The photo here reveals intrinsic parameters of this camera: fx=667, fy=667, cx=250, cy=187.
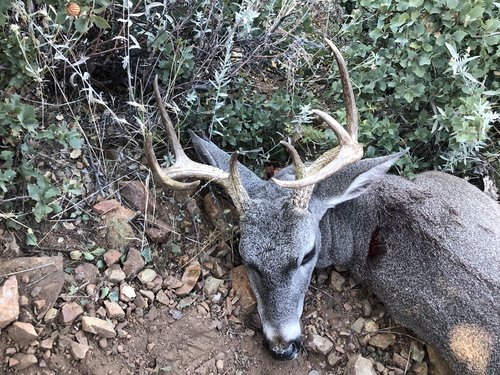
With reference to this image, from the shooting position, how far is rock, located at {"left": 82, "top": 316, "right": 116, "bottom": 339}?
403 centimetres

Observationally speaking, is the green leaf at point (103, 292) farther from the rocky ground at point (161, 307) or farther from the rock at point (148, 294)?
the rock at point (148, 294)

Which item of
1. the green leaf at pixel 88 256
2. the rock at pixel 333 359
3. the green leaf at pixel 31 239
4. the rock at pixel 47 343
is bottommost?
the rock at pixel 333 359

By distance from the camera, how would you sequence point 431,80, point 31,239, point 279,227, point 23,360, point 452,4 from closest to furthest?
1. point 23,360
2. point 31,239
3. point 279,227
4. point 452,4
5. point 431,80

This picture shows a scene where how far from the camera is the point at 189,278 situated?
456 centimetres

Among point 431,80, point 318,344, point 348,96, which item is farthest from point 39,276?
point 431,80

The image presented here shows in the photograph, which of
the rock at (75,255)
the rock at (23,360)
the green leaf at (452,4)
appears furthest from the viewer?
the green leaf at (452,4)

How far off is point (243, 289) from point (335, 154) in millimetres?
1139

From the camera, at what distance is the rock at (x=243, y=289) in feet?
14.9

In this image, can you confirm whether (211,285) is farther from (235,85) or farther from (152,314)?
(235,85)

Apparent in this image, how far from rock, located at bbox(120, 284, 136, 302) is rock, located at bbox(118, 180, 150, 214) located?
604 millimetres

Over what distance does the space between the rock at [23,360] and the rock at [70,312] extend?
288 millimetres

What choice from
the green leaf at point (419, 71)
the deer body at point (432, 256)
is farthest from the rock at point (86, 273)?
the green leaf at point (419, 71)

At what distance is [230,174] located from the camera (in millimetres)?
4316

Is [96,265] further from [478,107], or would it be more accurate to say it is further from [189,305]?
[478,107]
